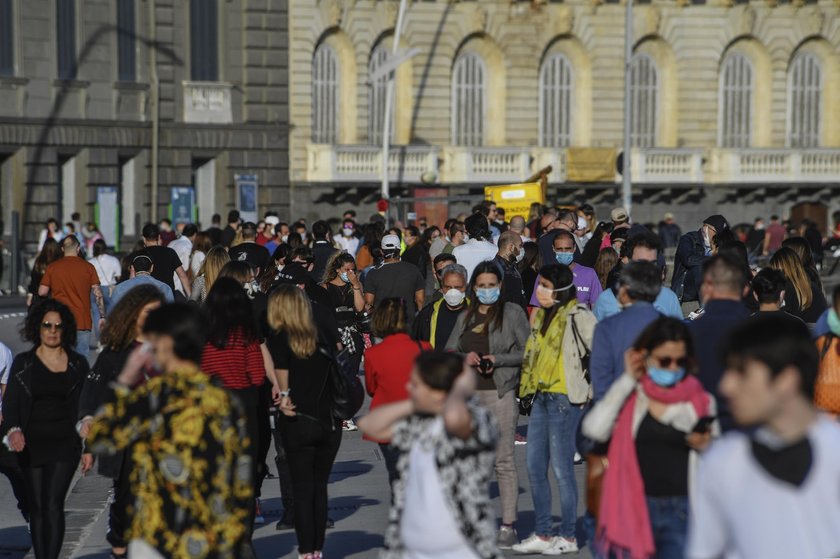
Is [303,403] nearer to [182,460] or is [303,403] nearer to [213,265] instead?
[182,460]

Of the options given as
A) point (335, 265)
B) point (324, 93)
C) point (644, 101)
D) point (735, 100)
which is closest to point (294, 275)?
point (335, 265)

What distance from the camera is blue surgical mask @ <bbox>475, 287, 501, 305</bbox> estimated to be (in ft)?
34.4

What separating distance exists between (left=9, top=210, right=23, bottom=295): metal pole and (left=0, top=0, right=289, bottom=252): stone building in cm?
184

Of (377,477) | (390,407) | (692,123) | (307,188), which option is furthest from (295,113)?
(390,407)

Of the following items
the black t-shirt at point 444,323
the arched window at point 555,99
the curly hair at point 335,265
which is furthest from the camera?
the arched window at point 555,99

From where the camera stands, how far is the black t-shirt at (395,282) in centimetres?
1538

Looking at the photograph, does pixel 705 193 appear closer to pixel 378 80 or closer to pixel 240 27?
pixel 378 80

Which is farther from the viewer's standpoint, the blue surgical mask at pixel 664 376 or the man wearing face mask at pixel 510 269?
the man wearing face mask at pixel 510 269

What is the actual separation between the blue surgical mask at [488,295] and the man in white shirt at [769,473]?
5.14 m

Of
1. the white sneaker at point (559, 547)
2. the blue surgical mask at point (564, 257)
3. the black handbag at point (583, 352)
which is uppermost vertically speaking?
the blue surgical mask at point (564, 257)

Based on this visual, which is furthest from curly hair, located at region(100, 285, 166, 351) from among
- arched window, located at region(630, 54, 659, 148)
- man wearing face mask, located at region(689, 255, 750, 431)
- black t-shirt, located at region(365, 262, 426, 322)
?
arched window, located at region(630, 54, 659, 148)

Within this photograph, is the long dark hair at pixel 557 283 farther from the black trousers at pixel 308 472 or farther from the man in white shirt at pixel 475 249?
the man in white shirt at pixel 475 249

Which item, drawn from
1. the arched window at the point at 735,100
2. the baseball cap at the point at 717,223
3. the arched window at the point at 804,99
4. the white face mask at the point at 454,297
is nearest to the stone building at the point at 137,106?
the arched window at the point at 735,100

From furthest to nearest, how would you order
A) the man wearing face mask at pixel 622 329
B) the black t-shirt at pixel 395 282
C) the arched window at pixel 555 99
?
1. the arched window at pixel 555 99
2. the black t-shirt at pixel 395 282
3. the man wearing face mask at pixel 622 329
